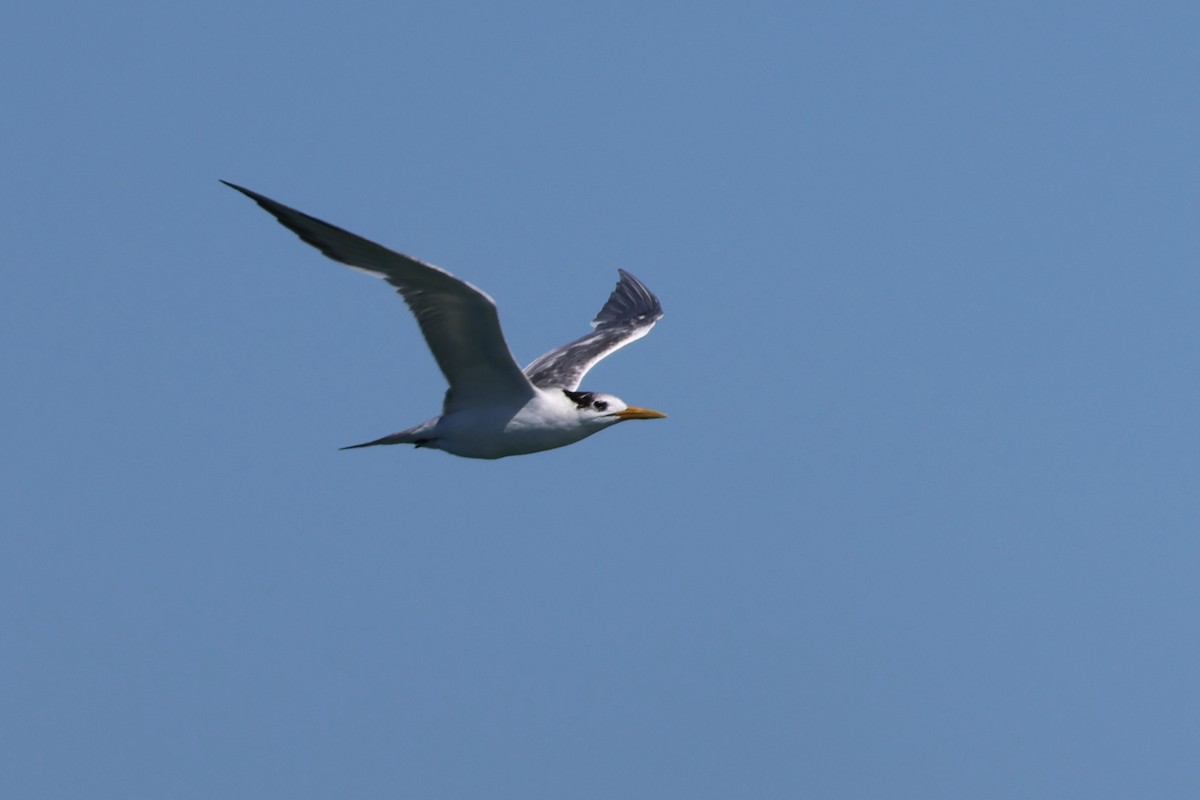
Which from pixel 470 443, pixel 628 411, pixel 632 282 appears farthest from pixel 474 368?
pixel 632 282

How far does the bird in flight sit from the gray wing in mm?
750

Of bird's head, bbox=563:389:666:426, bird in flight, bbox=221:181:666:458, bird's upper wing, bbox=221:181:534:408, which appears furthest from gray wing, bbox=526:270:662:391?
bird's upper wing, bbox=221:181:534:408

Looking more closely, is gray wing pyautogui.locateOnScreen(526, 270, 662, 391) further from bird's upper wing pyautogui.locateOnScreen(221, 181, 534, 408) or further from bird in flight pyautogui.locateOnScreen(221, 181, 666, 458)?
bird's upper wing pyautogui.locateOnScreen(221, 181, 534, 408)

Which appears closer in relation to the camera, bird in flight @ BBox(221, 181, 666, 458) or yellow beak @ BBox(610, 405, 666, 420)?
bird in flight @ BBox(221, 181, 666, 458)

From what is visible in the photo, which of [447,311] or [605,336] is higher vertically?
[605,336]

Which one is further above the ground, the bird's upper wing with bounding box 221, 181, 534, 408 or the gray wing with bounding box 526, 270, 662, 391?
the gray wing with bounding box 526, 270, 662, 391

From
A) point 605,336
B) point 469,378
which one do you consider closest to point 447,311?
point 469,378

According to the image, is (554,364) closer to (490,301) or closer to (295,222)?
(490,301)

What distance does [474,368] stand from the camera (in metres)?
20.8

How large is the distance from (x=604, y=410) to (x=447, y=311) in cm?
337

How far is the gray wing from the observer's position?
2555cm

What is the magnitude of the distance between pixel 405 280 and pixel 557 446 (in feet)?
12.8

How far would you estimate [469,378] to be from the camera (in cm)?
2103

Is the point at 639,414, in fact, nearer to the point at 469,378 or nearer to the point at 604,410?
the point at 604,410
